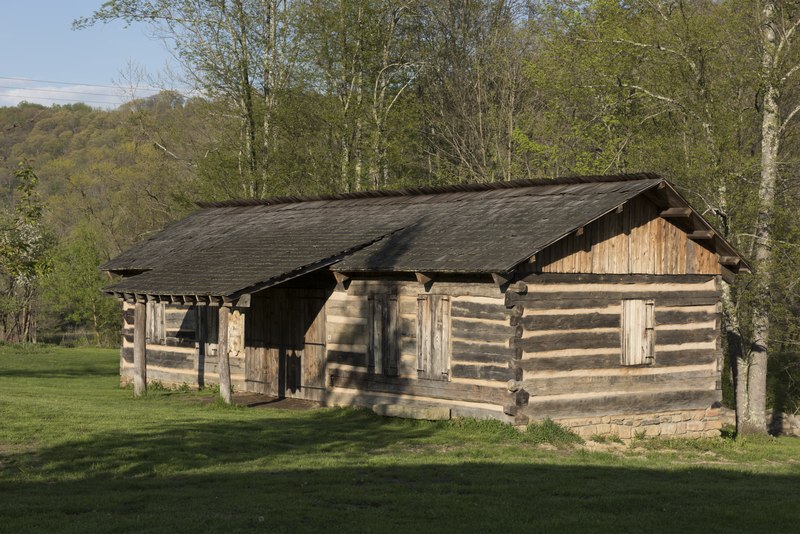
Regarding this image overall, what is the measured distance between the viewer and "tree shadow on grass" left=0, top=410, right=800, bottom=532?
34.2 feet

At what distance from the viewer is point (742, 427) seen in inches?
974

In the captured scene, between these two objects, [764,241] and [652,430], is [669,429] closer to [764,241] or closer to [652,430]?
[652,430]

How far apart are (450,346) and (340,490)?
268 inches

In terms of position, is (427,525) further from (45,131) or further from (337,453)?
(45,131)

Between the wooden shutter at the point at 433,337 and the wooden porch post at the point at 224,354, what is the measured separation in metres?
3.88

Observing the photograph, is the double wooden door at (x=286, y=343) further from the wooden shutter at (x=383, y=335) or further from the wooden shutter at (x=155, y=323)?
the wooden shutter at (x=155, y=323)

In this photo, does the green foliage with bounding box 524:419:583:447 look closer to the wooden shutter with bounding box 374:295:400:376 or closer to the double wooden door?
the wooden shutter with bounding box 374:295:400:376

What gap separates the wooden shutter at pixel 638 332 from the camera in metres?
19.3

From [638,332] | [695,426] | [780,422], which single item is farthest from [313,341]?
[780,422]

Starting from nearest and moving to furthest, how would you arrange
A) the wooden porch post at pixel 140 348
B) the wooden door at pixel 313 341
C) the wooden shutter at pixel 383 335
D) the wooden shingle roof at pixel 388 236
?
the wooden shingle roof at pixel 388 236
the wooden shutter at pixel 383 335
the wooden door at pixel 313 341
the wooden porch post at pixel 140 348

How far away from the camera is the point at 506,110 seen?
39281 millimetres

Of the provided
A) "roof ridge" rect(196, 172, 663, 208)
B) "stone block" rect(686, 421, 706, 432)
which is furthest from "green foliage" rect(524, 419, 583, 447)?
"roof ridge" rect(196, 172, 663, 208)

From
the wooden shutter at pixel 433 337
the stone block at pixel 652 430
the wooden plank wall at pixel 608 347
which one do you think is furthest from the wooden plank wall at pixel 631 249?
the stone block at pixel 652 430

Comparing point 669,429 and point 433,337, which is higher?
point 433,337
